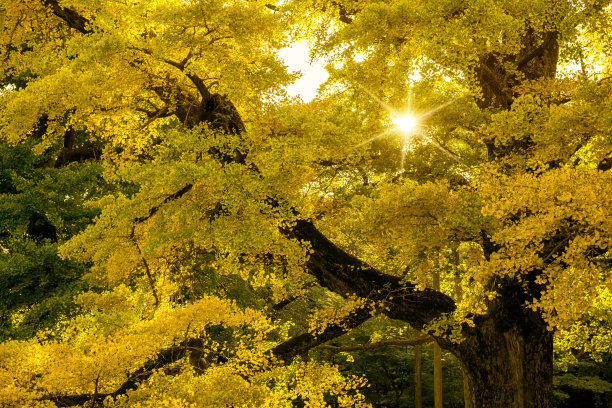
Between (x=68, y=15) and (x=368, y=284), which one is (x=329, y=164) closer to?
(x=368, y=284)

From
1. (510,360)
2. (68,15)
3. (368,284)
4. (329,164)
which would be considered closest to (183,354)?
(368,284)

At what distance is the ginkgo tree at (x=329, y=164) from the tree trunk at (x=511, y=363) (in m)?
0.03

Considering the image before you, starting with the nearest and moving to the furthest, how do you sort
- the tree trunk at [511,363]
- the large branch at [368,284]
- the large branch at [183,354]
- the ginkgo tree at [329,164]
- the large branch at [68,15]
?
the ginkgo tree at [329,164] → the large branch at [183,354] → the tree trunk at [511,363] → the large branch at [68,15] → the large branch at [368,284]

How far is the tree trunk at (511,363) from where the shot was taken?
705cm

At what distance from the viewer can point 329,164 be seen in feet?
26.6

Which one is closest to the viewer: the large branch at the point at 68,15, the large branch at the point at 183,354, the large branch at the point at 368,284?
the large branch at the point at 183,354

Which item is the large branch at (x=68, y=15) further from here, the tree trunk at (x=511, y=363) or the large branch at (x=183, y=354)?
the tree trunk at (x=511, y=363)

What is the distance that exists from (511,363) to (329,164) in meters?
4.01

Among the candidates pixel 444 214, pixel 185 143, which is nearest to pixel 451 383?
pixel 444 214

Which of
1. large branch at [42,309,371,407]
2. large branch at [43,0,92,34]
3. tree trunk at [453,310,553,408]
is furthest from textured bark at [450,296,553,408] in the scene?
large branch at [43,0,92,34]

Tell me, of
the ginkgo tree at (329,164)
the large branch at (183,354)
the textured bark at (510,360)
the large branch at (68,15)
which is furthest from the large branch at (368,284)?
the large branch at (68,15)

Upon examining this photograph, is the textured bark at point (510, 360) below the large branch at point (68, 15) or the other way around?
below

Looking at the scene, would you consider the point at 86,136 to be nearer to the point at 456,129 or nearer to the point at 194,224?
the point at 194,224

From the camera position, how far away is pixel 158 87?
24.6 feet
